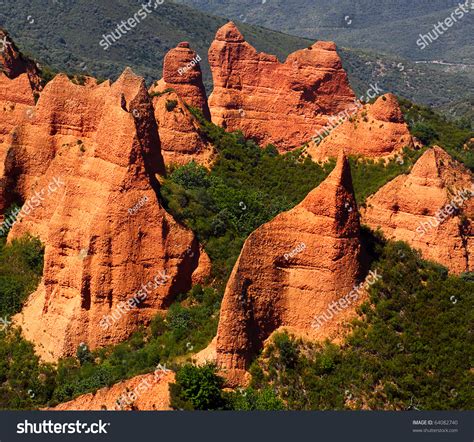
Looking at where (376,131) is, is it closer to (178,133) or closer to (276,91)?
(178,133)

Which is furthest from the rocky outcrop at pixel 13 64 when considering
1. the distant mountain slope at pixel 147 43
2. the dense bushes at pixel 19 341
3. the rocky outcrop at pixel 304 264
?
the distant mountain slope at pixel 147 43

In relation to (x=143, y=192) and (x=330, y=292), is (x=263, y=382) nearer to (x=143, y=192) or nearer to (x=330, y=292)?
(x=330, y=292)

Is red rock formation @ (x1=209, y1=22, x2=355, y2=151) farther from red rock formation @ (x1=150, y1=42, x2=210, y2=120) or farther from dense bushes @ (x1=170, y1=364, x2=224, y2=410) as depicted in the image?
dense bushes @ (x1=170, y1=364, x2=224, y2=410)

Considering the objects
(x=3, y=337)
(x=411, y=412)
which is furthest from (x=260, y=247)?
(x=3, y=337)

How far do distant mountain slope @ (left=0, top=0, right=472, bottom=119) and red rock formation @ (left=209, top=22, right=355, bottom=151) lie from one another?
1843 inches

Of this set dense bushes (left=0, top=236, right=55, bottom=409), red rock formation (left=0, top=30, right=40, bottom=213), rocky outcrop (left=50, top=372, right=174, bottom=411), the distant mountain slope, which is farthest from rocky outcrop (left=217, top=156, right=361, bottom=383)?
the distant mountain slope

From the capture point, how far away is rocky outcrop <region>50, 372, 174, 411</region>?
33.6m

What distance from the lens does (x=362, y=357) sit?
34.8 meters

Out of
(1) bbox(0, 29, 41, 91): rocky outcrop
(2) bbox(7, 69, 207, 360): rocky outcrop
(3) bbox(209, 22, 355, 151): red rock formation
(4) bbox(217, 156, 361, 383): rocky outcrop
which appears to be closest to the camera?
(4) bbox(217, 156, 361, 383): rocky outcrop

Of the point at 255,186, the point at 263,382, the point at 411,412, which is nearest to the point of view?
the point at 411,412

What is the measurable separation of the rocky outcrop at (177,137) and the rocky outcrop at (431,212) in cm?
1501

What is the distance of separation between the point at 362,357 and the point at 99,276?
1115cm

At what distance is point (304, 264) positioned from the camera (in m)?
35.6

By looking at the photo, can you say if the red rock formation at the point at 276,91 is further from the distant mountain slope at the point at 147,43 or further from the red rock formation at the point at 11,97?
the distant mountain slope at the point at 147,43
